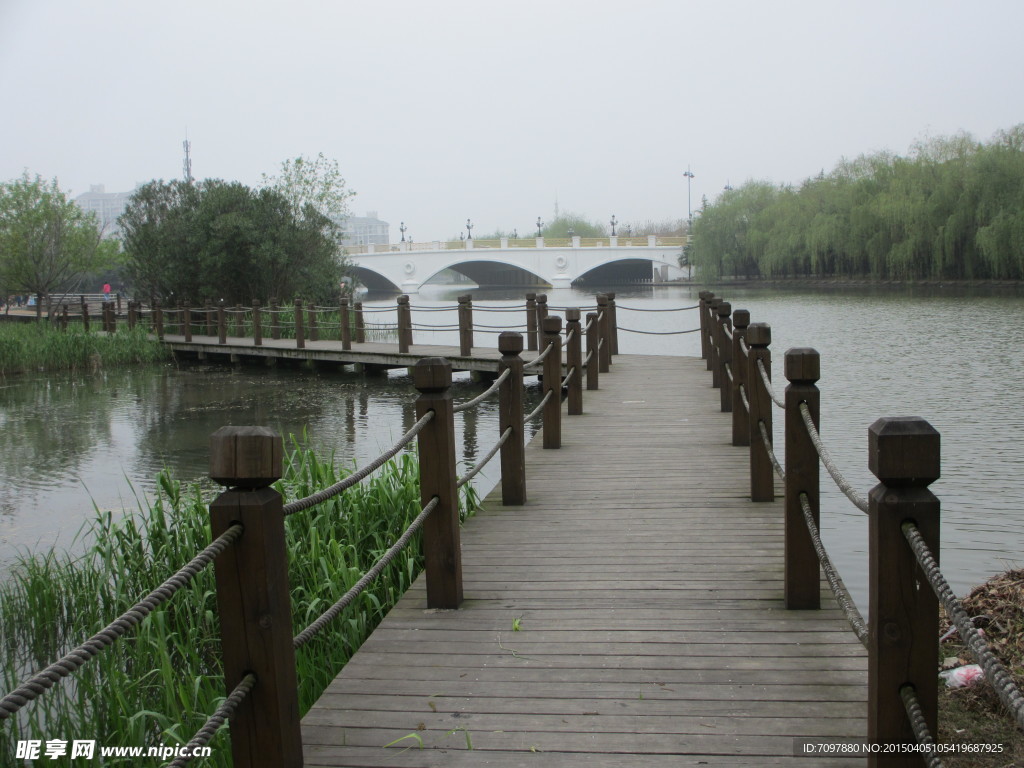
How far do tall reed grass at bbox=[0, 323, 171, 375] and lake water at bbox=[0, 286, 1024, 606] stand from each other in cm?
112

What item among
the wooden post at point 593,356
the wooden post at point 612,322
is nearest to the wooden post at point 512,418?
the wooden post at point 593,356

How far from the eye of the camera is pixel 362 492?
260 inches

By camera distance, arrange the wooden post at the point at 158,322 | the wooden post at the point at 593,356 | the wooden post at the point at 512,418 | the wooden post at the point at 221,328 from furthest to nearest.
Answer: the wooden post at the point at 158,322 → the wooden post at the point at 221,328 → the wooden post at the point at 593,356 → the wooden post at the point at 512,418

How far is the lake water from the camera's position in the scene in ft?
24.9

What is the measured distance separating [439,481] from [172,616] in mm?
2266

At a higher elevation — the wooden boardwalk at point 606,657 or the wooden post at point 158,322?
the wooden post at point 158,322

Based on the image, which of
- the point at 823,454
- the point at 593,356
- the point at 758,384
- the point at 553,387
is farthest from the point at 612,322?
the point at 823,454

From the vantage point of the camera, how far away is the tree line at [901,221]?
110 ft

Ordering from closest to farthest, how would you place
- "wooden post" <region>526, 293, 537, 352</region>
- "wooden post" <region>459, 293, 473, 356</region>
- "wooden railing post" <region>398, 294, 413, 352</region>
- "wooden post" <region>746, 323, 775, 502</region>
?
"wooden post" <region>746, 323, 775, 502</region>, "wooden post" <region>526, 293, 537, 352</region>, "wooden post" <region>459, 293, 473, 356</region>, "wooden railing post" <region>398, 294, 413, 352</region>

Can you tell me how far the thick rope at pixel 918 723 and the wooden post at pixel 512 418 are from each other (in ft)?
10.1

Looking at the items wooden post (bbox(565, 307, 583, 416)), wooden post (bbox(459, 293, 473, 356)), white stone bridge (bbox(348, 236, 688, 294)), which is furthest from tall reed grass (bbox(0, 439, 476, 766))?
white stone bridge (bbox(348, 236, 688, 294))

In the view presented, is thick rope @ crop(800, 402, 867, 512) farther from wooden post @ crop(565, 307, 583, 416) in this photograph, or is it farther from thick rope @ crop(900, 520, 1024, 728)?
wooden post @ crop(565, 307, 583, 416)

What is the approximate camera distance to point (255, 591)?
2215mm

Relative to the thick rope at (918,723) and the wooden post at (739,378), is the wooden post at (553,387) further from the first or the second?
the thick rope at (918,723)
